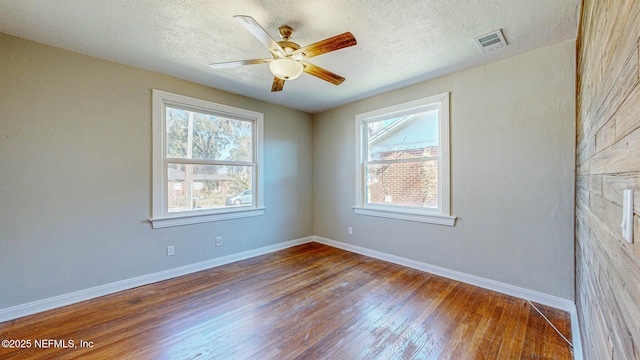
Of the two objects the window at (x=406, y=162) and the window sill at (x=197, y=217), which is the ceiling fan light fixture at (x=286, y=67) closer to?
the window at (x=406, y=162)

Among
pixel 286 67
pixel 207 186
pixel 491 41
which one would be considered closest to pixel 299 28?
pixel 286 67

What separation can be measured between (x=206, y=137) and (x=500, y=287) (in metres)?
3.94

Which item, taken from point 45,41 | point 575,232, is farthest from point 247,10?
point 575,232

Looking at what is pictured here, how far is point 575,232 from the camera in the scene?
2.22 meters

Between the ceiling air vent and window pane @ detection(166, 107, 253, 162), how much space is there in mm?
3081

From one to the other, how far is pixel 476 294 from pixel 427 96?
2348mm

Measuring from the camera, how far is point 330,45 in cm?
186

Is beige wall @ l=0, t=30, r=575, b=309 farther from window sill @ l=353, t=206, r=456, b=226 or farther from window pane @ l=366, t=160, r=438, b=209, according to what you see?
window pane @ l=366, t=160, r=438, b=209

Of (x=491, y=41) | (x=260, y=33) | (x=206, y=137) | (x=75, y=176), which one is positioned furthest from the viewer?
(x=206, y=137)

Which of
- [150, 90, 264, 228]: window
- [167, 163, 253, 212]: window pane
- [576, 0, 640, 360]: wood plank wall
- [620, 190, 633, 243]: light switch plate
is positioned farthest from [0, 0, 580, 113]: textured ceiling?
[620, 190, 633, 243]: light switch plate

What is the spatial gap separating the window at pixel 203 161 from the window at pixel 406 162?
5.63 ft

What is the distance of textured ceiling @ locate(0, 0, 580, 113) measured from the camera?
1.85 m

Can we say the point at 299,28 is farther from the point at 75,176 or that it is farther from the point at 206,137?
the point at 75,176

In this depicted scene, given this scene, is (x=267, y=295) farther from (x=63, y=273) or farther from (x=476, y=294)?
(x=476, y=294)
